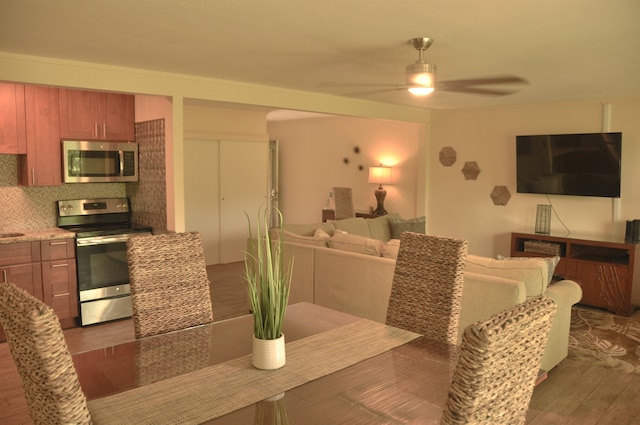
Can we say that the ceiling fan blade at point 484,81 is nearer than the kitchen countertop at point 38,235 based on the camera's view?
No

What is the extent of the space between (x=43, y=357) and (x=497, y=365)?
1.07m

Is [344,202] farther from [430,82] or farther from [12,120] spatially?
[430,82]

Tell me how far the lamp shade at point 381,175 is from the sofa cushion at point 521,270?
14.5ft

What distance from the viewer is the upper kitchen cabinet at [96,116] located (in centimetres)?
471

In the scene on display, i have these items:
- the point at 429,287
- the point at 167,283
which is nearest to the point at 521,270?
the point at 429,287

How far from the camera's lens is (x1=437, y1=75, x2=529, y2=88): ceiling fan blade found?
4430 mm

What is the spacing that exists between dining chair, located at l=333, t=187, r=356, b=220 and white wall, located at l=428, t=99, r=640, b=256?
138 cm

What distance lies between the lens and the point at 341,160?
874 centimetres

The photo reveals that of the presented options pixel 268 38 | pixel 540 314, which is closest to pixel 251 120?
pixel 268 38

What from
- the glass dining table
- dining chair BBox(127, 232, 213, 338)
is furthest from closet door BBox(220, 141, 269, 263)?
the glass dining table

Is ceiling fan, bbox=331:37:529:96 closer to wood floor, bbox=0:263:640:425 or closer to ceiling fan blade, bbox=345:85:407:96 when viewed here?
ceiling fan blade, bbox=345:85:407:96

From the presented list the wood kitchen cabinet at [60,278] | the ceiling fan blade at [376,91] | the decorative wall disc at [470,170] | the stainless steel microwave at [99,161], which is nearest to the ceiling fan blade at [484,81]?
the ceiling fan blade at [376,91]

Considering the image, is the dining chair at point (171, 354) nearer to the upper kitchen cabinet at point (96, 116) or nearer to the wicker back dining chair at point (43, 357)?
the wicker back dining chair at point (43, 357)

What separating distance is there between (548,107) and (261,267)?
548cm
